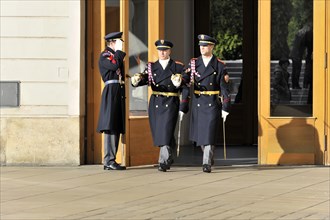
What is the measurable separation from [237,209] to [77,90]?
532 cm

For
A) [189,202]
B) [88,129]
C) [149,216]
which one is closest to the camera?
[149,216]

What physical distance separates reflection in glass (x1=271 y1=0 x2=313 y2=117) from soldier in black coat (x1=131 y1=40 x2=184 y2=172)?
1.57m

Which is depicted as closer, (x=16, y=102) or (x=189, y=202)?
(x=189, y=202)

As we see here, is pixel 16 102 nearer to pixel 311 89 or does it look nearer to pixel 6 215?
pixel 311 89

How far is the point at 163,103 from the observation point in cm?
1539

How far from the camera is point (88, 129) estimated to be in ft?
53.5

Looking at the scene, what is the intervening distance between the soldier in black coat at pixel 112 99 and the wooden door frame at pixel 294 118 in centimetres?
204

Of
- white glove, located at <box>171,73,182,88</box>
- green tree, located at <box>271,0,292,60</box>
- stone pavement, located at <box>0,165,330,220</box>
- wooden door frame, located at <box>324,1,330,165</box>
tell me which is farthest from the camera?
green tree, located at <box>271,0,292,60</box>

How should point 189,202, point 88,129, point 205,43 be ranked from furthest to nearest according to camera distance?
point 88,129 < point 205,43 < point 189,202

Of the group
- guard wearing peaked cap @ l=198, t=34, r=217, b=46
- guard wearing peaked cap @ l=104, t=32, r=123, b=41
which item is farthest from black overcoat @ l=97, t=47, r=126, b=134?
guard wearing peaked cap @ l=198, t=34, r=217, b=46

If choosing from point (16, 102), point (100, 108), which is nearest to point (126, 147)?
point (100, 108)

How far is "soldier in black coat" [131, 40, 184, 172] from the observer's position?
15297mm

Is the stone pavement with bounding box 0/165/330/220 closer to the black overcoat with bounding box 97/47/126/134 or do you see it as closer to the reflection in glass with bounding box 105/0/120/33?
the black overcoat with bounding box 97/47/126/134

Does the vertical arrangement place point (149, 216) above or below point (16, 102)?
below
